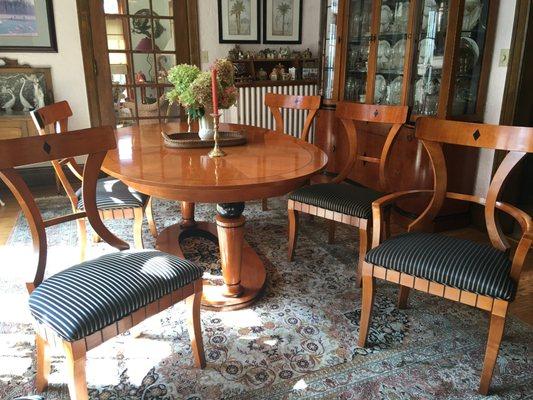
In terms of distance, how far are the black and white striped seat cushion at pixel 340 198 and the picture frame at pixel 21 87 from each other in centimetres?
272

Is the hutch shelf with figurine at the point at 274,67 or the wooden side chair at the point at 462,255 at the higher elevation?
the hutch shelf with figurine at the point at 274,67

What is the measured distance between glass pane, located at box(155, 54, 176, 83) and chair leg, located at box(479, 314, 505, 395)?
3616 millimetres

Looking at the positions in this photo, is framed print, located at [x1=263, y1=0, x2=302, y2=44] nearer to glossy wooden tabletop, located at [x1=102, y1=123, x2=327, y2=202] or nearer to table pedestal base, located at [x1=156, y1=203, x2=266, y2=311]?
glossy wooden tabletop, located at [x1=102, y1=123, x2=327, y2=202]

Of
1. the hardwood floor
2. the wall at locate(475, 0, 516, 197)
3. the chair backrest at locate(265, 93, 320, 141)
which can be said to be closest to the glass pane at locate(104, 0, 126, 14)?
the hardwood floor

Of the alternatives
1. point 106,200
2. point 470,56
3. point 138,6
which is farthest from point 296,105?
point 138,6

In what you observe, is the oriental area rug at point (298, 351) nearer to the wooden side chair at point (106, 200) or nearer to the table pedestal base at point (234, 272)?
the table pedestal base at point (234, 272)

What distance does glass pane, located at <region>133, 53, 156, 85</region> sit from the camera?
4.09 meters

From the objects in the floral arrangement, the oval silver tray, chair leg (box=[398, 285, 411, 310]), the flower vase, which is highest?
the floral arrangement

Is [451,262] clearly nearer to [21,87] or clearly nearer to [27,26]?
[21,87]

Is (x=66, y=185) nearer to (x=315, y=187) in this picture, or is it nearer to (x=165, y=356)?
(x=165, y=356)

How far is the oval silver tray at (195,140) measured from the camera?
216cm

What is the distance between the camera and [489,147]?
1.72m

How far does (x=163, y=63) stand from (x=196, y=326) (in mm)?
3190

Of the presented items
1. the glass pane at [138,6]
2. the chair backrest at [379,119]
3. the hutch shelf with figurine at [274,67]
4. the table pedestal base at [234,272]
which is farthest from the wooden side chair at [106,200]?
the hutch shelf with figurine at [274,67]
